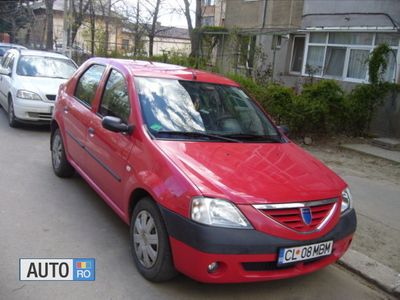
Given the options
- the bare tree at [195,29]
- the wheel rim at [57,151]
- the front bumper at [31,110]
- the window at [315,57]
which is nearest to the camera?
the wheel rim at [57,151]

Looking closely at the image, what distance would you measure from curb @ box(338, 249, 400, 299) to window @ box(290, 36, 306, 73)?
13911mm

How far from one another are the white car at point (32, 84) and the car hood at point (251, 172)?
5749 millimetres

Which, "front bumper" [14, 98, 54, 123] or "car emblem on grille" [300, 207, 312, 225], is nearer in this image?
"car emblem on grille" [300, 207, 312, 225]

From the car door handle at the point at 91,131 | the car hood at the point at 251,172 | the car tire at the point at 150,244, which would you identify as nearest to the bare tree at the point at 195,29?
the car door handle at the point at 91,131

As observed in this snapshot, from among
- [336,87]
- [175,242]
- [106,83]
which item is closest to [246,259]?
[175,242]

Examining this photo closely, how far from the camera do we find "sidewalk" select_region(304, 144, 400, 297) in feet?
13.1

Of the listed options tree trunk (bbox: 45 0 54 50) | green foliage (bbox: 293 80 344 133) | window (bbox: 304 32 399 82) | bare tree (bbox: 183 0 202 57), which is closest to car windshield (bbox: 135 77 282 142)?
green foliage (bbox: 293 80 344 133)

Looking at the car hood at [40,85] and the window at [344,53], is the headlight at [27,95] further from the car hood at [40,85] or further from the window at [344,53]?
the window at [344,53]

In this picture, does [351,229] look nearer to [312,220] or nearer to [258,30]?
[312,220]

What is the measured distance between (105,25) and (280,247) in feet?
86.4

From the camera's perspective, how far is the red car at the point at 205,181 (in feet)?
9.76

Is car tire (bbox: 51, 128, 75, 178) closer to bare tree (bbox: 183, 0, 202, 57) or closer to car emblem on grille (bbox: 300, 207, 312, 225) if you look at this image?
car emblem on grille (bbox: 300, 207, 312, 225)

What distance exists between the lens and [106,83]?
15.5 ft

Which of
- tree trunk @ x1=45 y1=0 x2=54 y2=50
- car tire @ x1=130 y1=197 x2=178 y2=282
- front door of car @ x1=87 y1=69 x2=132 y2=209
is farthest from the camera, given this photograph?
tree trunk @ x1=45 y1=0 x2=54 y2=50
